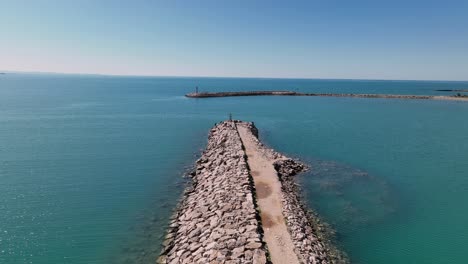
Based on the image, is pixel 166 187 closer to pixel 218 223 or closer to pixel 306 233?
pixel 218 223

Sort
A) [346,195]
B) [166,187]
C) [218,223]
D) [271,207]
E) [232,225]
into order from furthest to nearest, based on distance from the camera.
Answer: [166,187]
[346,195]
[271,207]
[218,223]
[232,225]

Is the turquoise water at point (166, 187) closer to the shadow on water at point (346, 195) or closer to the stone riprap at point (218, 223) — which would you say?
the shadow on water at point (346, 195)

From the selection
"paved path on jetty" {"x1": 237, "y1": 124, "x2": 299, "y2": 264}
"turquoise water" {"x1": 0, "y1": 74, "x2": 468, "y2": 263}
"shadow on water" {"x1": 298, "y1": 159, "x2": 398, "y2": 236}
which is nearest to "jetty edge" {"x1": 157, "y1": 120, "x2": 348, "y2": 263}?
"paved path on jetty" {"x1": 237, "y1": 124, "x2": 299, "y2": 264}

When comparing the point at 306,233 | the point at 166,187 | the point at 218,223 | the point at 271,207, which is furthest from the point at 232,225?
the point at 166,187

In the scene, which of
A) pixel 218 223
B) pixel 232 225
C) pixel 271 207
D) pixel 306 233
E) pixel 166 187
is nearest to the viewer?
pixel 232 225

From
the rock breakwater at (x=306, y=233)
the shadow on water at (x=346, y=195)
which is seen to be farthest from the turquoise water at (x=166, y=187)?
the rock breakwater at (x=306, y=233)

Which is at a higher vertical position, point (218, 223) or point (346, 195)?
point (218, 223)

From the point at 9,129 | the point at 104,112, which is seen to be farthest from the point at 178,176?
the point at 104,112
